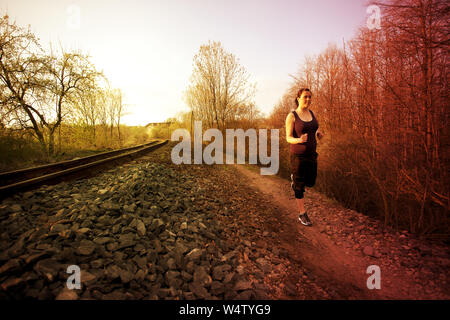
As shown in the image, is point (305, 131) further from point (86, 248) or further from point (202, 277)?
point (86, 248)

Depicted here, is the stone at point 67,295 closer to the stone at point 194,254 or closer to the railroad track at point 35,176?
the stone at point 194,254

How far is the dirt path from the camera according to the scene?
7.18 ft

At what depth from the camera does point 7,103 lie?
791 cm

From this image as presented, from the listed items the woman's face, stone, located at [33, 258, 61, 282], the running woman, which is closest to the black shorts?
the running woman

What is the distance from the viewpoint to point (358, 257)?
2.85 metres

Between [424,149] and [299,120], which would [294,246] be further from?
[424,149]

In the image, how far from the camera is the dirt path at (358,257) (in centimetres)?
219

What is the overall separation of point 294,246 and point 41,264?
3335 millimetres

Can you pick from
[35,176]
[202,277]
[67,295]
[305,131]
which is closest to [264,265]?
[202,277]

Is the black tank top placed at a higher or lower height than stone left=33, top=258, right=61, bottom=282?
higher

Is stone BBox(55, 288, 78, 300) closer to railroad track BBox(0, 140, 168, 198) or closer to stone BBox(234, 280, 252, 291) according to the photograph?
stone BBox(234, 280, 252, 291)

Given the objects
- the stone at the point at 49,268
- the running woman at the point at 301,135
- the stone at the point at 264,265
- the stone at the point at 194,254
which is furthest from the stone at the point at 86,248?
the running woman at the point at 301,135

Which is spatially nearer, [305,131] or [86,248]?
[86,248]
